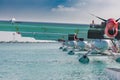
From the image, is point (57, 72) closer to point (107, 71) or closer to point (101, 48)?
point (107, 71)

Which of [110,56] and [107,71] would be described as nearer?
[107,71]

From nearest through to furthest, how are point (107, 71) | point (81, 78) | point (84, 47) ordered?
1. point (107, 71)
2. point (81, 78)
3. point (84, 47)

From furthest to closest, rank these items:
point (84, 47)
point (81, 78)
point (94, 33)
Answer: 1. point (84, 47)
2. point (94, 33)
3. point (81, 78)

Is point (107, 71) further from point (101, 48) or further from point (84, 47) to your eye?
point (84, 47)

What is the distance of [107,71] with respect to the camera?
96.4 feet

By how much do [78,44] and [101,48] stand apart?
794 inches

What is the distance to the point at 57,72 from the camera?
3588 cm

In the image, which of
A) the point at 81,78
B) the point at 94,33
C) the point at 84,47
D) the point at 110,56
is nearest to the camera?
the point at 81,78

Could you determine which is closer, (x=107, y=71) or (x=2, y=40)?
(x=107, y=71)

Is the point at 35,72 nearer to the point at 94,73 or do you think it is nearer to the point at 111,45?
the point at 94,73

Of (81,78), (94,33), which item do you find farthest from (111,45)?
(81,78)

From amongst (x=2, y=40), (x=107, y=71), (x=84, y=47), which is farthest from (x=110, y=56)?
(x=2, y=40)

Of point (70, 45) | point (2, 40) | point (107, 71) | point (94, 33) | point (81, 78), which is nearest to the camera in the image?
point (107, 71)

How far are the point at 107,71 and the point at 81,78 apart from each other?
3.18m
